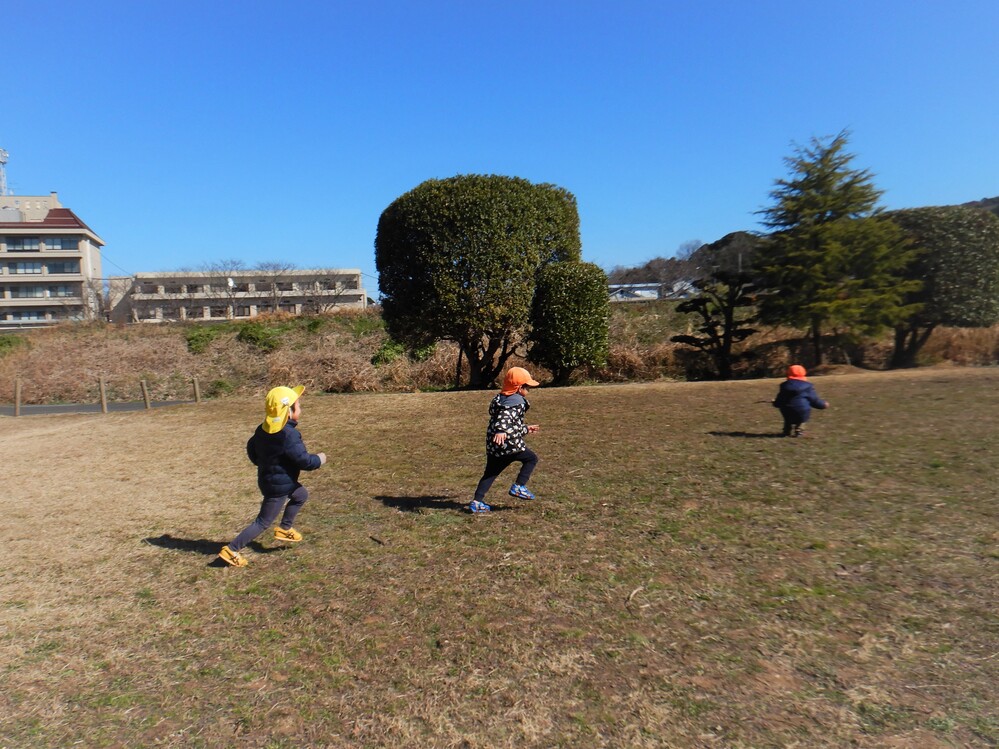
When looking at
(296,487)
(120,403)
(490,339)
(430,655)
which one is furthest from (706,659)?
(120,403)

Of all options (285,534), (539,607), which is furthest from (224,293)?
(539,607)

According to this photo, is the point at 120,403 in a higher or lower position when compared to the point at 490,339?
lower

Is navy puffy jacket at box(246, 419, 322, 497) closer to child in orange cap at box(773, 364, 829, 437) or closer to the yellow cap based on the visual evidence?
the yellow cap

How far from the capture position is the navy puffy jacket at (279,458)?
4.71 m

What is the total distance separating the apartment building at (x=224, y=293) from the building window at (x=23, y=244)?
20.2 ft

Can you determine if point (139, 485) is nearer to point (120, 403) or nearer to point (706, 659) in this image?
point (706, 659)

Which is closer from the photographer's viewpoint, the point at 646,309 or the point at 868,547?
the point at 868,547

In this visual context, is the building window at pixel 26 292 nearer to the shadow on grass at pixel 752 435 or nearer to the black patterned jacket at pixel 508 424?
the shadow on grass at pixel 752 435

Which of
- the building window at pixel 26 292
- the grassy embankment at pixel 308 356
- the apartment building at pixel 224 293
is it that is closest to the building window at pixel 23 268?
the building window at pixel 26 292

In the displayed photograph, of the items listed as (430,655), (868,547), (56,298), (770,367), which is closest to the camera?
(430,655)

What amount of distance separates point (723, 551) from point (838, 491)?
6.76 feet

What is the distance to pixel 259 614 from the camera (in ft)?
13.0

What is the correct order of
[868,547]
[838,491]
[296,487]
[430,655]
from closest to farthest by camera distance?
1. [430,655]
2. [868,547]
3. [296,487]
4. [838,491]

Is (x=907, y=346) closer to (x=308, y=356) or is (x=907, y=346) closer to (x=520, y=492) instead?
(x=520, y=492)
